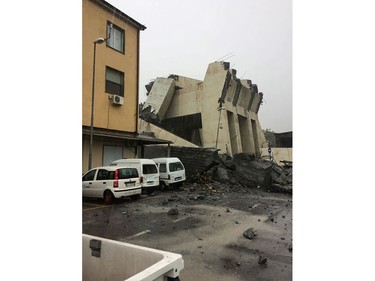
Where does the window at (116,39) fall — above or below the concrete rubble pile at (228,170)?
above

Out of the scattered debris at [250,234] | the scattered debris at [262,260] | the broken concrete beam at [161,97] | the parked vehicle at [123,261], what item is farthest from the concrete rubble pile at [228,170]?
the parked vehicle at [123,261]

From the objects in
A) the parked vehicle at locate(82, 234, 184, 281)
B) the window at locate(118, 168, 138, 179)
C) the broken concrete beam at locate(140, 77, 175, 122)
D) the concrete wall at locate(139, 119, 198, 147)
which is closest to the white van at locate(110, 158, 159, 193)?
the window at locate(118, 168, 138, 179)

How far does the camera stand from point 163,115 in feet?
8.29

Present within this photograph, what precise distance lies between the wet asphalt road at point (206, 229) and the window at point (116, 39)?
1.15 meters

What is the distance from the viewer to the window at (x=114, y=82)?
198 centimetres

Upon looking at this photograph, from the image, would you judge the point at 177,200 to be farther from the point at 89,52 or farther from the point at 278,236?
the point at 89,52

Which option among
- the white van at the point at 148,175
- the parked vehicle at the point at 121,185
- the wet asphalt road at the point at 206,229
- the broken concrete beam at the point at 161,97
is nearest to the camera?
the wet asphalt road at the point at 206,229

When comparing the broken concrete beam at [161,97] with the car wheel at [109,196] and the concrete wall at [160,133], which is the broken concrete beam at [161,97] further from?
the car wheel at [109,196]

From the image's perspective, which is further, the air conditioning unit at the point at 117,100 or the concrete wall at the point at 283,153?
the air conditioning unit at the point at 117,100

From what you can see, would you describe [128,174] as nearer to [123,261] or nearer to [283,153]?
[283,153]

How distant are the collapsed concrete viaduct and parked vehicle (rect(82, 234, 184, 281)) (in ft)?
3.64

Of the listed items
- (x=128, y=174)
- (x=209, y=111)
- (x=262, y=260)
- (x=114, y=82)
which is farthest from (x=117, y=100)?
(x=262, y=260)
